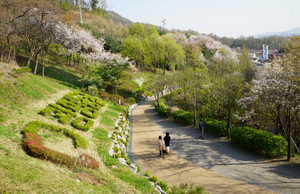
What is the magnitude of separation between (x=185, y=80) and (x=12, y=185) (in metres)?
18.4

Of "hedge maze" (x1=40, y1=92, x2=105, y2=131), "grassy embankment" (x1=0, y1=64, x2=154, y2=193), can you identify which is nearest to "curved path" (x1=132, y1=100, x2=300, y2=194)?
"grassy embankment" (x1=0, y1=64, x2=154, y2=193)

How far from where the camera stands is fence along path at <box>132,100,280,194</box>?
Result: 886 centimetres

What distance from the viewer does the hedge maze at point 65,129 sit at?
7.59 m

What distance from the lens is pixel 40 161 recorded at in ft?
23.4

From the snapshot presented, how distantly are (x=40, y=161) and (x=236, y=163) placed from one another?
10.0 m

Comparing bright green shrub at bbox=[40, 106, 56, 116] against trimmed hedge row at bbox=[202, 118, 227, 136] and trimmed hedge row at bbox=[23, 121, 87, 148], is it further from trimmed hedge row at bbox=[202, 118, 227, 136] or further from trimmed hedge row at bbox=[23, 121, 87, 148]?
trimmed hedge row at bbox=[202, 118, 227, 136]

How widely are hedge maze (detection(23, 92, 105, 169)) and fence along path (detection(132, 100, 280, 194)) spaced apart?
364cm

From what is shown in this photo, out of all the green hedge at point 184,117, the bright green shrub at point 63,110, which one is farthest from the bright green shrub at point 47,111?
the green hedge at point 184,117

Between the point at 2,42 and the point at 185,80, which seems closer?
the point at 2,42

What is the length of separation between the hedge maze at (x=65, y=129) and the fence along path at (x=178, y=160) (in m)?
3.64

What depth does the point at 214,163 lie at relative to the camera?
11094mm

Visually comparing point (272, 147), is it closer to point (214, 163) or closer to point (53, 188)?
point (214, 163)

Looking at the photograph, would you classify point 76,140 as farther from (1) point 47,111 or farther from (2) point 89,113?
(2) point 89,113

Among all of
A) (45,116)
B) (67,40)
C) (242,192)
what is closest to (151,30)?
(67,40)
